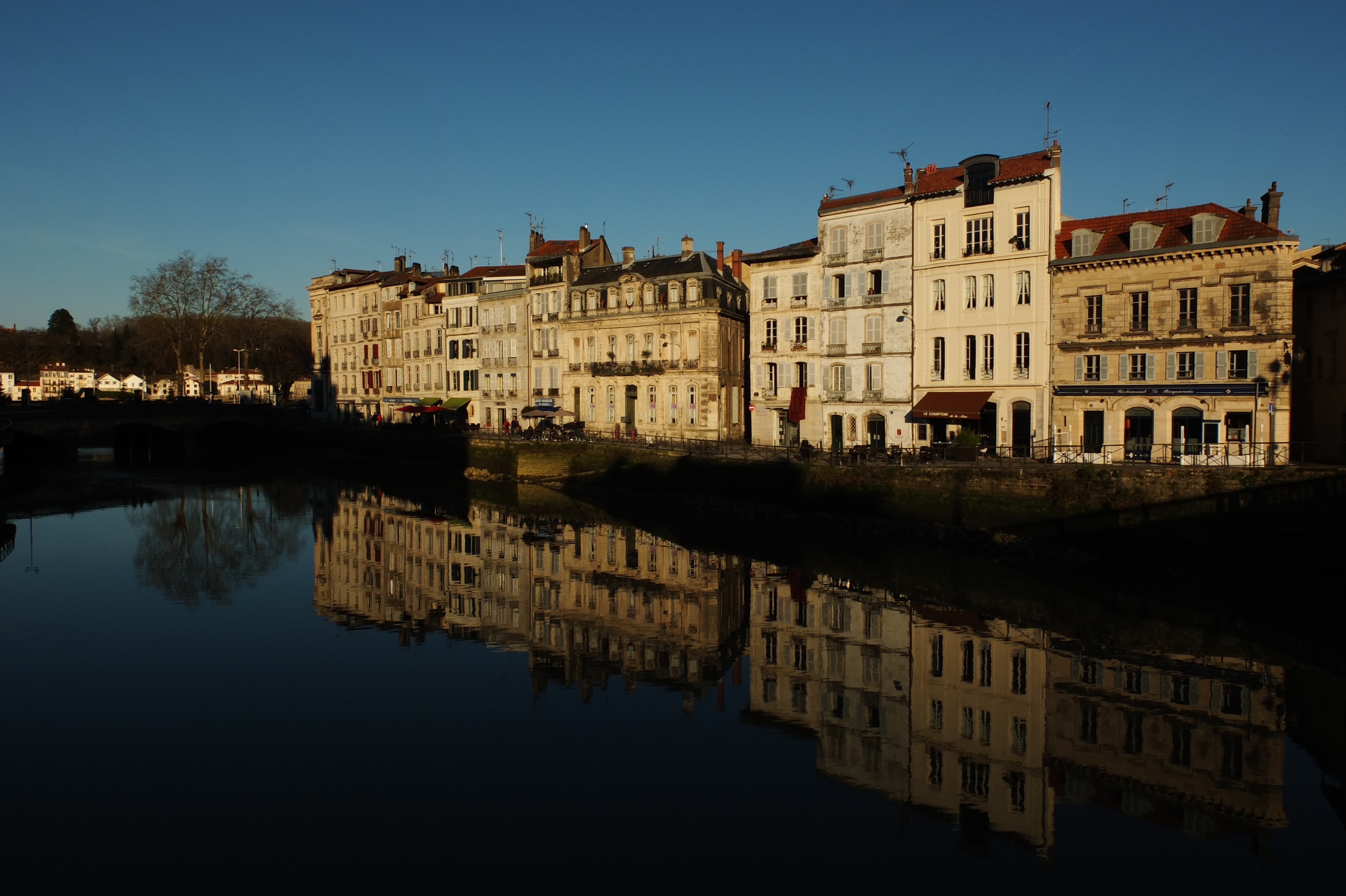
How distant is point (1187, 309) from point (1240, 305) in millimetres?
1636

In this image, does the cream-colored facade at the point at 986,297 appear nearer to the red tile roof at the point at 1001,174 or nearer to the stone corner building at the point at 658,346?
the red tile roof at the point at 1001,174

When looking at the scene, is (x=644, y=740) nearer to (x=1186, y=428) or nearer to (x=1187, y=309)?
(x=1186, y=428)

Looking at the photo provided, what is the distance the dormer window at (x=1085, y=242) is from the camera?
33938 mm

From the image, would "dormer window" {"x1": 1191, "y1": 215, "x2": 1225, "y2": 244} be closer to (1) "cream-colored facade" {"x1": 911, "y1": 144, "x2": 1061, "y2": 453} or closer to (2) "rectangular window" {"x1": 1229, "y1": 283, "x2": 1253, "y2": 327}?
(2) "rectangular window" {"x1": 1229, "y1": 283, "x2": 1253, "y2": 327}

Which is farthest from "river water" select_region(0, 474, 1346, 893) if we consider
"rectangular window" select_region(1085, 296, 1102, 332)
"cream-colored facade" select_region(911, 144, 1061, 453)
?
"rectangular window" select_region(1085, 296, 1102, 332)

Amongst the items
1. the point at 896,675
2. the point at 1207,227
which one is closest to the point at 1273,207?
the point at 1207,227

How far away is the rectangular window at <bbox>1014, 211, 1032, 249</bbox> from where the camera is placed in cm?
3509

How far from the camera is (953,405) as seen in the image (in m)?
36.5

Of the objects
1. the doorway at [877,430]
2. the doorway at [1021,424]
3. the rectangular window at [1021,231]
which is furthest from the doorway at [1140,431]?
the doorway at [877,430]

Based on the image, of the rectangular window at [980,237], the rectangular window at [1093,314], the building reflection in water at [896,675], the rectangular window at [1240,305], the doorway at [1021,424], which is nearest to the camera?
the building reflection in water at [896,675]

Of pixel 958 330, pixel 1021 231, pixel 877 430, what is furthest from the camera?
pixel 877 430

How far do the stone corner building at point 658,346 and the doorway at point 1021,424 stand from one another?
1603 cm

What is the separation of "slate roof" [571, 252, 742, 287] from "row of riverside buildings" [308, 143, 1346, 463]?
0.52 feet

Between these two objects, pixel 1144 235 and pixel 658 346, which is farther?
pixel 658 346
